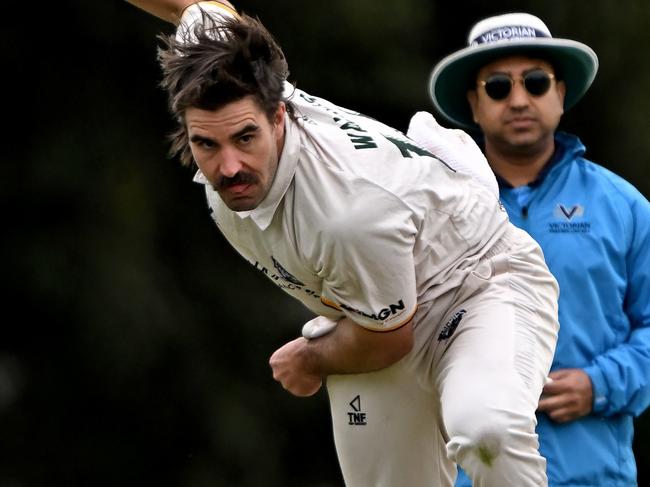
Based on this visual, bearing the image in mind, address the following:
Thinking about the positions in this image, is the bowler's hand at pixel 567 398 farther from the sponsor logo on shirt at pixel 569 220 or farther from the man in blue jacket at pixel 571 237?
the sponsor logo on shirt at pixel 569 220

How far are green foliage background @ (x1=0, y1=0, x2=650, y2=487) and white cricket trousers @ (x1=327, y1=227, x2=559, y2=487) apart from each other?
5.20 metres

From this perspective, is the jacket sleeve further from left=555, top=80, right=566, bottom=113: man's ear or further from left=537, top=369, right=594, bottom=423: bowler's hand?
left=555, top=80, right=566, bottom=113: man's ear

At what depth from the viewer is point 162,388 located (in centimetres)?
1220

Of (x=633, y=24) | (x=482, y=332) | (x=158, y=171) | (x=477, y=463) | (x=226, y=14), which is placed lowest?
(x=477, y=463)

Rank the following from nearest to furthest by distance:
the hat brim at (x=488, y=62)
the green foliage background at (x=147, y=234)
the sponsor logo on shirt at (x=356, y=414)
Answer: the sponsor logo on shirt at (x=356, y=414)
the hat brim at (x=488, y=62)
the green foliage background at (x=147, y=234)

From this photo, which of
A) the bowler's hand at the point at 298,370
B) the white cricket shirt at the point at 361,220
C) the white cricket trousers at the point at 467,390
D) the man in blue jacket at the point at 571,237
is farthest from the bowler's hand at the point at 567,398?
the bowler's hand at the point at 298,370

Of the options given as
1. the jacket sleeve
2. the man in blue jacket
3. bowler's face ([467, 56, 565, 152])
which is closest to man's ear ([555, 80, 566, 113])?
the man in blue jacket

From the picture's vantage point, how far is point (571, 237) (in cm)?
692

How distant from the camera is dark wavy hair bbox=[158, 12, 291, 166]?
5.84 meters

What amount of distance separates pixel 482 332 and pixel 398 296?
1.13 feet

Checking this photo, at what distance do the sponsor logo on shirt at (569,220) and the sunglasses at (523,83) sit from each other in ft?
1.58

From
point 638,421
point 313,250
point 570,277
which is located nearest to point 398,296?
point 313,250

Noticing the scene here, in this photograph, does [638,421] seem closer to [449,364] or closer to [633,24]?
[633,24]

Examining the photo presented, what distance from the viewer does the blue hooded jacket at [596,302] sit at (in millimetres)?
6750
